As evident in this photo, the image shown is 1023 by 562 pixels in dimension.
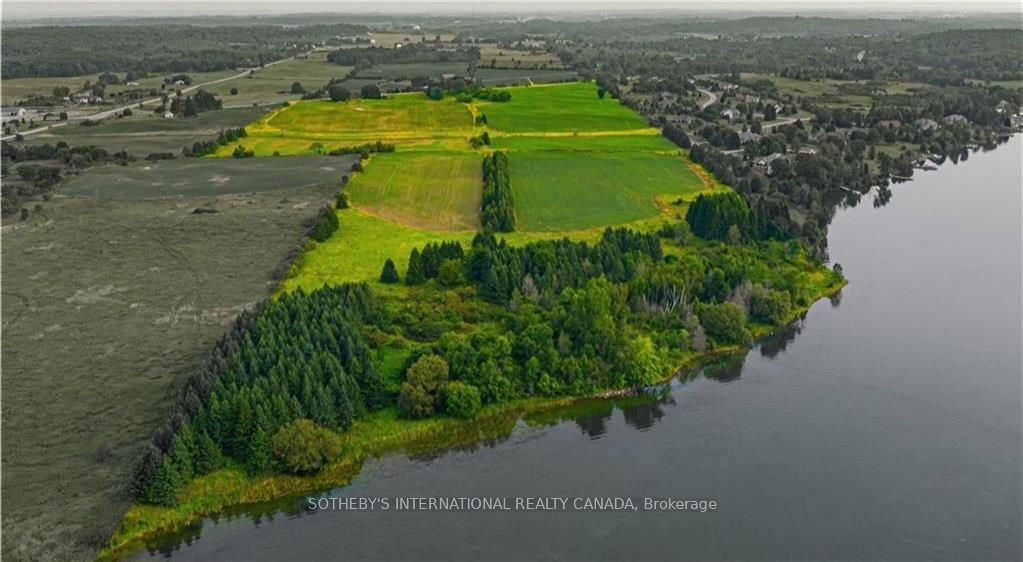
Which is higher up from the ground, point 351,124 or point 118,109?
point 118,109

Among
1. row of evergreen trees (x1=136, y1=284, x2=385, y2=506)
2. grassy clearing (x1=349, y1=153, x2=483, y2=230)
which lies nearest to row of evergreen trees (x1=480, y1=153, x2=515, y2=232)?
grassy clearing (x1=349, y1=153, x2=483, y2=230)

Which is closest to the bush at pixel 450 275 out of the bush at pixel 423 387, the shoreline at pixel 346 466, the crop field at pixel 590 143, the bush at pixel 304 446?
the bush at pixel 423 387

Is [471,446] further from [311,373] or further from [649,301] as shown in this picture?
[649,301]

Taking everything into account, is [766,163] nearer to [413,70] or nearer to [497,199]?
[497,199]

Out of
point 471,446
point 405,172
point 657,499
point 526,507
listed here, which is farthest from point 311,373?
point 405,172

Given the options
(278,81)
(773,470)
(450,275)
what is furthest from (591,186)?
(278,81)

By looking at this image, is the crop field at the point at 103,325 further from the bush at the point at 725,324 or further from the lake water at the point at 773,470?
the bush at the point at 725,324
